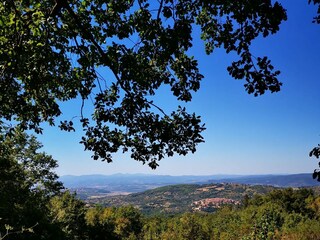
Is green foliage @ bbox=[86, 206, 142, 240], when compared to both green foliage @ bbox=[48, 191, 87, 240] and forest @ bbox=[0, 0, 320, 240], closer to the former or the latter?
green foliage @ bbox=[48, 191, 87, 240]

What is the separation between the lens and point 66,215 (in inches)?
1592

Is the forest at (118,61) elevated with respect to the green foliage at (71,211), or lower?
elevated

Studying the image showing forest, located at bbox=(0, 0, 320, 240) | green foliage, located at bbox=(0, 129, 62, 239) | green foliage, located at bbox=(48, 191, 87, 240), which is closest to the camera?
forest, located at bbox=(0, 0, 320, 240)

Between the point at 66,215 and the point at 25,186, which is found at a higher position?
the point at 25,186

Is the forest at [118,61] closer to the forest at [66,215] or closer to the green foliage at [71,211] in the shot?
the forest at [66,215]

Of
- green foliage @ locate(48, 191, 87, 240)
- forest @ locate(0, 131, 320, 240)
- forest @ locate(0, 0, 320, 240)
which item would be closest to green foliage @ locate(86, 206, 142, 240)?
forest @ locate(0, 131, 320, 240)

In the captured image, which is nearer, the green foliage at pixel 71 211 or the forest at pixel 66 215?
the forest at pixel 66 215

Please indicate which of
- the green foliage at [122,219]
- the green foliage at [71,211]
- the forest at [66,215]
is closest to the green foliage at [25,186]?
the forest at [66,215]

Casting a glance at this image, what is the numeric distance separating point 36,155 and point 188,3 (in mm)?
24083

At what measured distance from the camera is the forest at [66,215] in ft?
73.1

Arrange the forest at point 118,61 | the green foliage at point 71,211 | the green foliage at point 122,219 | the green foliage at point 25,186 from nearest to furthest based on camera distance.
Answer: the forest at point 118,61 < the green foliage at point 25,186 < the green foliage at point 71,211 < the green foliage at point 122,219

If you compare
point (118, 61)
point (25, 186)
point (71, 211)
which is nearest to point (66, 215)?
point (71, 211)

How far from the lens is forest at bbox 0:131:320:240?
73.1 ft

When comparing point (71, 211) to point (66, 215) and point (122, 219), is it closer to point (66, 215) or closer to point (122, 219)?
point (66, 215)
